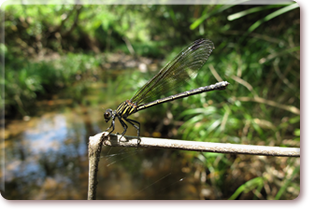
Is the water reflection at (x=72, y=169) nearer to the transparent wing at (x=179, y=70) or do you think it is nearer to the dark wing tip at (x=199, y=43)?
the transparent wing at (x=179, y=70)

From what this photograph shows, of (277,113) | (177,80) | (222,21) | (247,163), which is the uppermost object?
(222,21)

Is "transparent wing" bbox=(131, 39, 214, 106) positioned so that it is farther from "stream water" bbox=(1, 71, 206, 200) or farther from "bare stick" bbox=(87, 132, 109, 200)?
"stream water" bbox=(1, 71, 206, 200)

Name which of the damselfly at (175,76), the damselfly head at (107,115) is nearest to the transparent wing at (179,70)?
the damselfly at (175,76)

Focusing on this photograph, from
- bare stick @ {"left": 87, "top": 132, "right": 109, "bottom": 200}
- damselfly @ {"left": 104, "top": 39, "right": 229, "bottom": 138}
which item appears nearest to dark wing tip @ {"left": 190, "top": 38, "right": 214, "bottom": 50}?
damselfly @ {"left": 104, "top": 39, "right": 229, "bottom": 138}

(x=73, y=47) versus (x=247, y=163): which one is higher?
(x=73, y=47)

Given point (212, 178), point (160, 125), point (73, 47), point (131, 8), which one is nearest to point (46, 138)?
point (160, 125)

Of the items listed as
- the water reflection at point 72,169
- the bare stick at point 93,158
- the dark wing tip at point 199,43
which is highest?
the dark wing tip at point 199,43

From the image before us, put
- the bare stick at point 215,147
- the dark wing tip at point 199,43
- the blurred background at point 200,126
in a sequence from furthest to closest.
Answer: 1. the blurred background at point 200,126
2. the dark wing tip at point 199,43
3. the bare stick at point 215,147

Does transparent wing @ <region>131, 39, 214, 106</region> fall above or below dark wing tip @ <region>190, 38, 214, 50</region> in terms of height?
below

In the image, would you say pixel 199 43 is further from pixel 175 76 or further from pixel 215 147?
pixel 215 147

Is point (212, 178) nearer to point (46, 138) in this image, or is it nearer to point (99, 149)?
point (99, 149)

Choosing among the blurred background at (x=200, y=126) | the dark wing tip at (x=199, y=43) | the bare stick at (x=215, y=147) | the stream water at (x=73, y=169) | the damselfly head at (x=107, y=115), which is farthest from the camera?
the stream water at (x=73, y=169)
